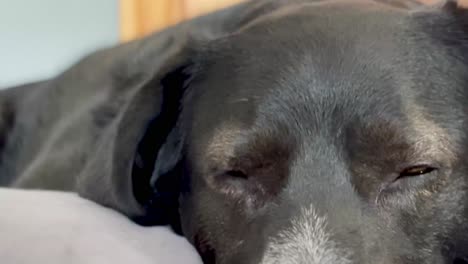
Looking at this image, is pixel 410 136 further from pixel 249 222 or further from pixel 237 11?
pixel 237 11

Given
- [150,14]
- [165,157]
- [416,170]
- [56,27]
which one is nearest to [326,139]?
[416,170]

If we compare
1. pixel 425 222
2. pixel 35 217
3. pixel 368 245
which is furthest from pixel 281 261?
pixel 35 217

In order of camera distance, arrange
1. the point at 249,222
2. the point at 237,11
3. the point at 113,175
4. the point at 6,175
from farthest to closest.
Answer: the point at 6,175, the point at 237,11, the point at 113,175, the point at 249,222

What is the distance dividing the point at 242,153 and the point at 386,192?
0.20m

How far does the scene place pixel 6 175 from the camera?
2.48m

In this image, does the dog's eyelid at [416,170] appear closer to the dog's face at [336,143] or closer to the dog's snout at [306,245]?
the dog's face at [336,143]

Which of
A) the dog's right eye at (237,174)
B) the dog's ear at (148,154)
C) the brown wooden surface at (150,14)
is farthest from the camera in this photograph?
the brown wooden surface at (150,14)

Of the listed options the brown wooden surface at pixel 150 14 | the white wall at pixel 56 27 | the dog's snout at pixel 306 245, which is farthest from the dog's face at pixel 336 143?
the white wall at pixel 56 27

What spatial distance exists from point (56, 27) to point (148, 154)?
1860 mm

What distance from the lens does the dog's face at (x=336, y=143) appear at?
1293 millimetres

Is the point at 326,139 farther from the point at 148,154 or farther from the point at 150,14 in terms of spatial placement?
the point at 150,14

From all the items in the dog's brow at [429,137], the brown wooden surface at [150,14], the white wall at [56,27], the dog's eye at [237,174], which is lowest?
the white wall at [56,27]

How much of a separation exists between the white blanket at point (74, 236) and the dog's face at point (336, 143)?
0.09 metres

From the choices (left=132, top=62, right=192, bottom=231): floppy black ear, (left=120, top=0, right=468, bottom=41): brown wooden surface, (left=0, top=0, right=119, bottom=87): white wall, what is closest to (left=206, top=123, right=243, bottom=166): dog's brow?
(left=132, top=62, right=192, bottom=231): floppy black ear
